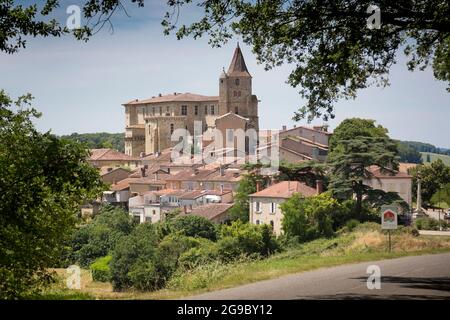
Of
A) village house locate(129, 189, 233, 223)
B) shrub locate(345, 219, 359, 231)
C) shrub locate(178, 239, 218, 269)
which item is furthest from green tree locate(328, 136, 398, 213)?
village house locate(129, 189, 233, 223)

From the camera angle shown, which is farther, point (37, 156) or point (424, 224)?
point (424, 224)

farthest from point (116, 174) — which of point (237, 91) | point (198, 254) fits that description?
point (198, 254)

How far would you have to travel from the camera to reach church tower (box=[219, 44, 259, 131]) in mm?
114875

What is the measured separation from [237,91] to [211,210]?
5824 cm

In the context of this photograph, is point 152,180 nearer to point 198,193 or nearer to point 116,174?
point 116,174

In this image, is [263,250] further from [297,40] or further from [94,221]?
[297,40]

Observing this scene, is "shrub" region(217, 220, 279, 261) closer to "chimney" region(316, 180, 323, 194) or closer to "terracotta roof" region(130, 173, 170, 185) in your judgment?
"chimney" region(316, 180, 323, 194)

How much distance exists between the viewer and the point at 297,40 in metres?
10.7

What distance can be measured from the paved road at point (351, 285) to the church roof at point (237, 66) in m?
102

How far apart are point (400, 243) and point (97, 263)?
33.1 m

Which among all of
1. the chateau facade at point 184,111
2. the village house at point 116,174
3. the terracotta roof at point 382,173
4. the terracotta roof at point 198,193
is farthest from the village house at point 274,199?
the chateau facade at point 184,111

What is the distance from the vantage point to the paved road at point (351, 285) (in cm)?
968

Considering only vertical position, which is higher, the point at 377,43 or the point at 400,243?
the point at 377,43
